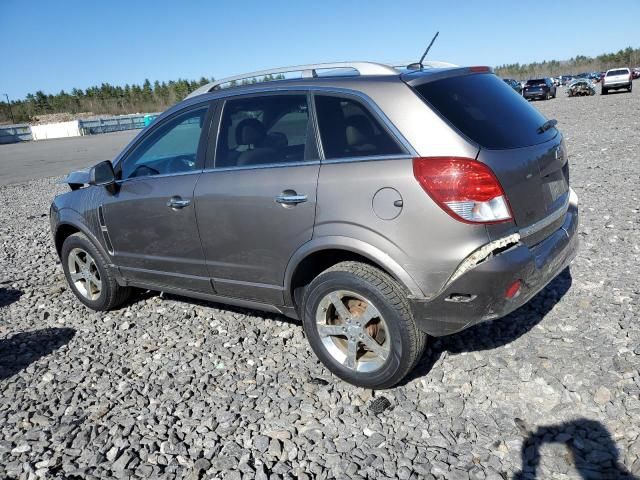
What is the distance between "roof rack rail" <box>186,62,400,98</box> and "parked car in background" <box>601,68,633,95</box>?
39319mm

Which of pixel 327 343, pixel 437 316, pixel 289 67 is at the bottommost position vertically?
pixel 327 343

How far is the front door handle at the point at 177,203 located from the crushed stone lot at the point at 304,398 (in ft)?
3.64

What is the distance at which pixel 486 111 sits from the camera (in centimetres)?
317

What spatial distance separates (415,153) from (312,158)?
2.27 feet

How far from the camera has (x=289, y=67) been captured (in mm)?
3725

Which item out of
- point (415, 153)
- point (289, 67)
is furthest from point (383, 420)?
point (289, 67)

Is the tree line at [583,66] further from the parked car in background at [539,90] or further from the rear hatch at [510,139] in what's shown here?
the rear hatch at [510,139]

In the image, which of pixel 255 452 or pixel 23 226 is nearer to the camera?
pixel 255 452

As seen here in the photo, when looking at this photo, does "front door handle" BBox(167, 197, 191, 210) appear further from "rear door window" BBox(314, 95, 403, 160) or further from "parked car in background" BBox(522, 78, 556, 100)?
"parked car in background" BBox(522, 78, 556, 100)

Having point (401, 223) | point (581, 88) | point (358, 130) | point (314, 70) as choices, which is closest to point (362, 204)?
point (401, 223)

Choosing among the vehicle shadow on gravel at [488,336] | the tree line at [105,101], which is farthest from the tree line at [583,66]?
the vehicle shadow on gravel at [488,336]

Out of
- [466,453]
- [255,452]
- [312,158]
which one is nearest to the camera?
[466,453]

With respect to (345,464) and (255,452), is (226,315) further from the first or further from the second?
(345,464)

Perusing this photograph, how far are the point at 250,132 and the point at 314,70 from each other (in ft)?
2.00
